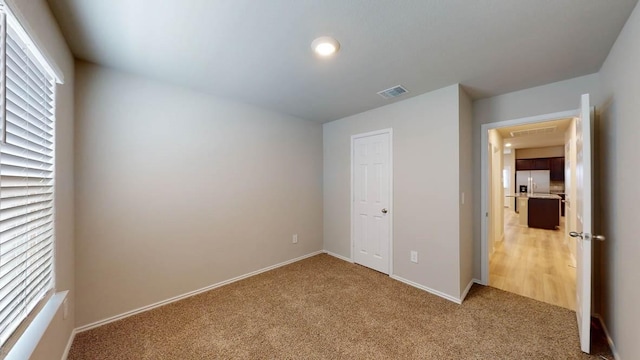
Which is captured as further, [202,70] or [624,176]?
[202,70]

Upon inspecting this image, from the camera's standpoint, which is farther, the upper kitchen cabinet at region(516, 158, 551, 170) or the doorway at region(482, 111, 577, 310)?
the upper kitchen cabinet at region(516, 158, 551, 170)

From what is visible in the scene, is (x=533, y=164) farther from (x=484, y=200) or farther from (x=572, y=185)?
(x=484, y=200)

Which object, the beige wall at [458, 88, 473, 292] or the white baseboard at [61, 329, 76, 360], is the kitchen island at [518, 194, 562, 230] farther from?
the white baseboard at [61, 329, 76, 360]

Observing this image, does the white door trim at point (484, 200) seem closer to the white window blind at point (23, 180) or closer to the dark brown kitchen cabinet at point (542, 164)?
the white window blind at point (23, 180)

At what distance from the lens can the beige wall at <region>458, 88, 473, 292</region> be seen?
8.47 ft

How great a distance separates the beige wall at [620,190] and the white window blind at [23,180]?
131 inches

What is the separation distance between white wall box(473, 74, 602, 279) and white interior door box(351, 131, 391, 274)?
3.51 feet

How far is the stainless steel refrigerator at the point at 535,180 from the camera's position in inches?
316

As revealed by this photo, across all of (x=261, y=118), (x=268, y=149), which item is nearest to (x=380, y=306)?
(x=268, y=149)

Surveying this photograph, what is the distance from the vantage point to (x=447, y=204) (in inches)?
102

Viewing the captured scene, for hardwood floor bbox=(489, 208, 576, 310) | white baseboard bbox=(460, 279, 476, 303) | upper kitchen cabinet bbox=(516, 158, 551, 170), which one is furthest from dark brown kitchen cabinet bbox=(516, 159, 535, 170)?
white baseboard bbox=(460, 279, 476, 303)

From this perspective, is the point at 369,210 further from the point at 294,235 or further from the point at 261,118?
the point at 261,118

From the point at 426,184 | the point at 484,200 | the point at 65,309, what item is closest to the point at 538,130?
the point at 484,200

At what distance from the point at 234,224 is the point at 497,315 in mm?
3005
